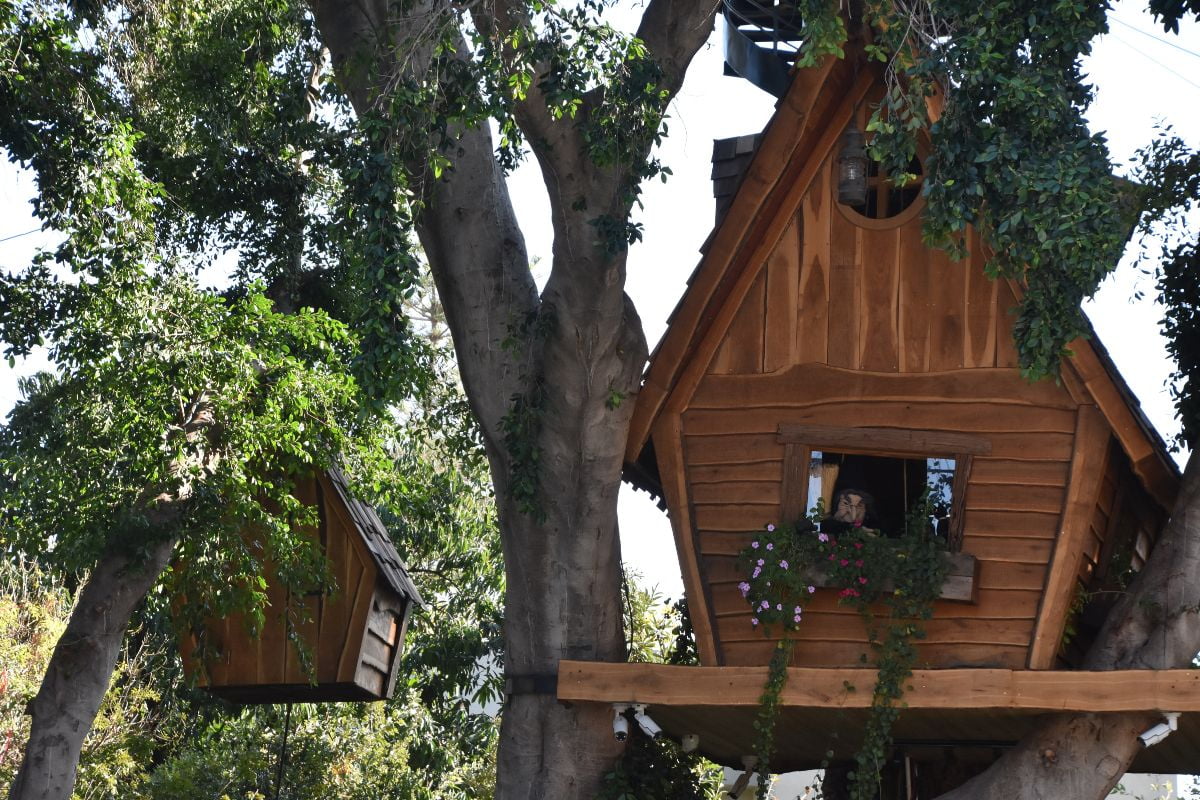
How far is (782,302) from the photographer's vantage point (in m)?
10.2

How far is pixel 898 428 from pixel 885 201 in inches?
74.5

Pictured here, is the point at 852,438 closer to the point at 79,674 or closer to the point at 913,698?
the point at 913,698

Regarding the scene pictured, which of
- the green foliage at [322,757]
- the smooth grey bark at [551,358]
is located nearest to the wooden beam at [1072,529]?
the smooth grey bark at [551,358]

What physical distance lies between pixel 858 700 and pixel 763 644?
0.85m

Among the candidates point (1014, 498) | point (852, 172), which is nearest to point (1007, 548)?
point (1014, 498)

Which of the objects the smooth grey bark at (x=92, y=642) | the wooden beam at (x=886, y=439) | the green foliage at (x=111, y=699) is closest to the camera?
the wooden beam at (x=886, y=439)

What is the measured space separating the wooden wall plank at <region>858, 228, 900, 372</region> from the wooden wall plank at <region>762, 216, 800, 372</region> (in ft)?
1.48

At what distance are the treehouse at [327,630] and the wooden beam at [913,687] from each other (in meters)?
2.71

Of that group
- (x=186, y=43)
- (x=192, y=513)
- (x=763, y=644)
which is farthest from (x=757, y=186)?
(x=186, y=43)

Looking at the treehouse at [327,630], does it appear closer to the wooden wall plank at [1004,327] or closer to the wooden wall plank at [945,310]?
the wooden wall plank at [945,310]

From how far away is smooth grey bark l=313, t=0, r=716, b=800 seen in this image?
9.44 m

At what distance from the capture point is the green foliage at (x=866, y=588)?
9.21m

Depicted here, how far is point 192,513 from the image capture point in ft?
34.9

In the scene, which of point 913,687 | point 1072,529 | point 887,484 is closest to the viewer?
point 913,687
